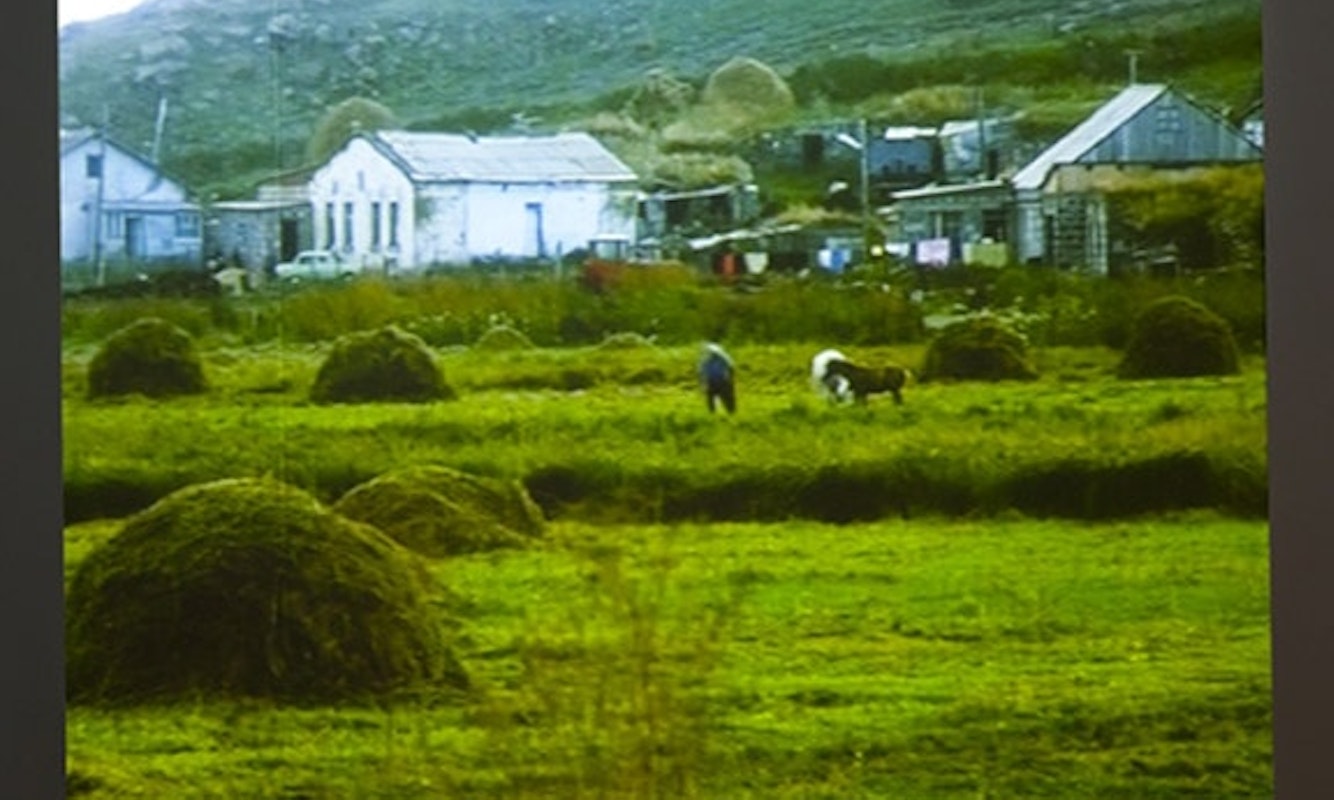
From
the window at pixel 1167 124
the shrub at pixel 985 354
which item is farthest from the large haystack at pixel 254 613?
the window at pixel 1167 124

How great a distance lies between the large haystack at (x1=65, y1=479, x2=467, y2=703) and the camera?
4223 millimetres

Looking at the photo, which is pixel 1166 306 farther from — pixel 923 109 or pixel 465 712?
pixel 465 712

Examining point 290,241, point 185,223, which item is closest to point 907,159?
point 290,241

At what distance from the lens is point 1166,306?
4.26 meters

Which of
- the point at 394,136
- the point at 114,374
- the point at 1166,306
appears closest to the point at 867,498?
the point at 1166,306

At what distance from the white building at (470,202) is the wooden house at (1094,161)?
808 mm

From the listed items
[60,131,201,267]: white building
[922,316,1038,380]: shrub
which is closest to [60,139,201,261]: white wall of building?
[60,131,201,267]: white building

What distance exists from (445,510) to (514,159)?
0.72 m

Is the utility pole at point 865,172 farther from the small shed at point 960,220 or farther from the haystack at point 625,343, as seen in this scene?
the haystack at point 625,343

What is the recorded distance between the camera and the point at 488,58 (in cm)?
431

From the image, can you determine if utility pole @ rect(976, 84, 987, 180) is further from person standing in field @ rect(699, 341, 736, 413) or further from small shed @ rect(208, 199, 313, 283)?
small shed @ rect(208, 199, 313, 283)

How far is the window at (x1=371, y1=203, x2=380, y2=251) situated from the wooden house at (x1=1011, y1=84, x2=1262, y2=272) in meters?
1.28

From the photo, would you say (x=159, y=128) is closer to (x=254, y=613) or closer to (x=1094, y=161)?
(x=254, y=613)

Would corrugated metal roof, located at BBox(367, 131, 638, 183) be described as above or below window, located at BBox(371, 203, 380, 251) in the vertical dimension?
above
